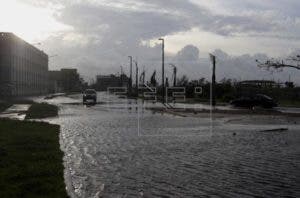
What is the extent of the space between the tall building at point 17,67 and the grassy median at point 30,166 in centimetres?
7176

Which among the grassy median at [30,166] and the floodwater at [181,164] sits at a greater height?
the grassy median at [30,166]

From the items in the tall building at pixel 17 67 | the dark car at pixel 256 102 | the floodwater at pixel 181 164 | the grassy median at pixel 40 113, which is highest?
the tall building at pixel 17 67

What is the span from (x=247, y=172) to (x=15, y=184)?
5757 mm

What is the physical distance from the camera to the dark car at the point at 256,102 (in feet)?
186

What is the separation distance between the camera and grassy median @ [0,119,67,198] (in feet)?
34.2

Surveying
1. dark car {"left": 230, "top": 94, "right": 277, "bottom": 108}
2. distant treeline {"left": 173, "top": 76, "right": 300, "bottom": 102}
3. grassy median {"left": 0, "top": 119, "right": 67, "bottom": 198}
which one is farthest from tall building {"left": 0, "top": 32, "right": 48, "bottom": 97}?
grassy median {"left": 0, "top": 119, "right": 67, "bottom": 198}

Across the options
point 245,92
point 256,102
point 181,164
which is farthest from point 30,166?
point 245,92

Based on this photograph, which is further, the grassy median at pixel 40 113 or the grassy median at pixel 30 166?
the grassy median at pixel 40 113

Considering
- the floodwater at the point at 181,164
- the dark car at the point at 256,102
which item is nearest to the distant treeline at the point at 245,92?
the dark car at the point at 256,102

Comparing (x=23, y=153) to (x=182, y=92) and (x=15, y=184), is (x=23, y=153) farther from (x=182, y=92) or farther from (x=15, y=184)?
(x=182, y=92)

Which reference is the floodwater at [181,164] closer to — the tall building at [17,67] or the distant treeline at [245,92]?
the distant treeline at [245,92]

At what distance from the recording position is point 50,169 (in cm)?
1301

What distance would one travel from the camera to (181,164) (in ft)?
49.6

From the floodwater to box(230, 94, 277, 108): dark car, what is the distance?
31.6m
